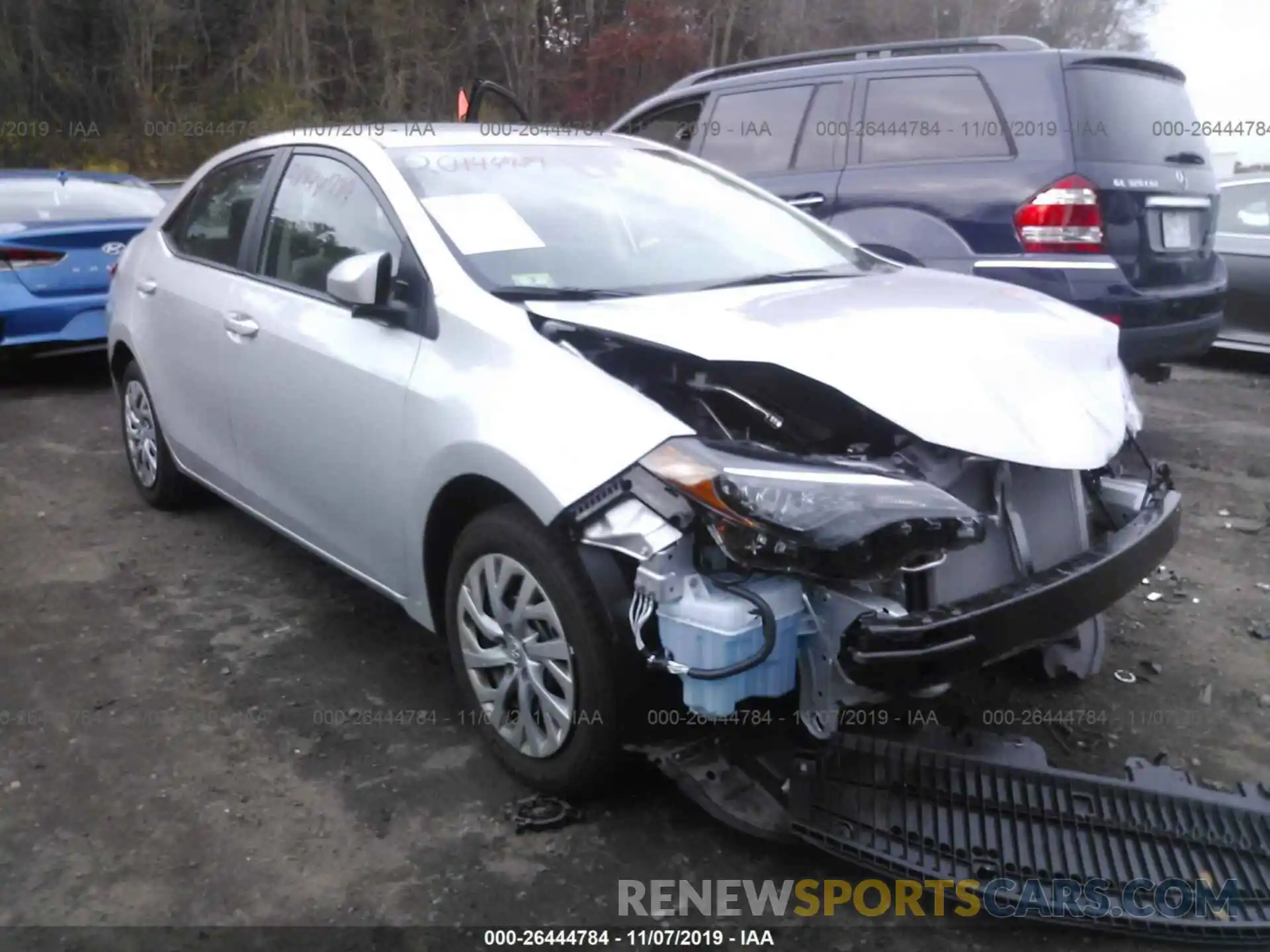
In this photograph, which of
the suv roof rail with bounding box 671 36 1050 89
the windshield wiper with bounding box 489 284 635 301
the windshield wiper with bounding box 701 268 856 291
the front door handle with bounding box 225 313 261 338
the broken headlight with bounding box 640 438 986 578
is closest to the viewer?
the broken headlight with bounding box 640 438 986 578

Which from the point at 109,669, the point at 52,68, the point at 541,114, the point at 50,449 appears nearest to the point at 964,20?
the point at 541,114

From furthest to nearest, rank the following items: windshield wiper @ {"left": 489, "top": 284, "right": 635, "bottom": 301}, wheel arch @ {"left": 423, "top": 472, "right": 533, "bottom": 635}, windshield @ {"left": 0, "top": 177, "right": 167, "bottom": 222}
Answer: windshield @ {"left": 0, "top": 177, "right": 167, "bottom": 222} < windshield wiper @ {"left": 489, "top": 284, "right": 635, "bottom": 301} < wheel arch @ {"left": 423, "top": 472, "right": 533, "bottom": 635}

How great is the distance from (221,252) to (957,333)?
9.30 feet

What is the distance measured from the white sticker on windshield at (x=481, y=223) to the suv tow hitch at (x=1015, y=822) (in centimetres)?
148

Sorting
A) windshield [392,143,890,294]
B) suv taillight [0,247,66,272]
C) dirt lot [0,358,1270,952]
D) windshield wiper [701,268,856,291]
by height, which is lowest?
dirt lot [0,358,1270,952]

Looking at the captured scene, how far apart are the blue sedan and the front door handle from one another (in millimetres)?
3951

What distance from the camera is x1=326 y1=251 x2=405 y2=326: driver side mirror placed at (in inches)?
120

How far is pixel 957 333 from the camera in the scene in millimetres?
2752

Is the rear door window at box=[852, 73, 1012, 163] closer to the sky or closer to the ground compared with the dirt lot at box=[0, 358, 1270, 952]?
closer to the sky

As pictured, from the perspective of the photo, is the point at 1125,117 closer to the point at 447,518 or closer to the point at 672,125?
the point at 672,125

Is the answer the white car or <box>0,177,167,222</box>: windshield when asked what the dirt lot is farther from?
<box>0,177,167,222</box>: windshield

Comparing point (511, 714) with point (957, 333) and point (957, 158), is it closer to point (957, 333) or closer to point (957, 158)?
point (957, 333)

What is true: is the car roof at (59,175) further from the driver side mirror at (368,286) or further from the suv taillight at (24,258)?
the driver side mirror at (368,286)

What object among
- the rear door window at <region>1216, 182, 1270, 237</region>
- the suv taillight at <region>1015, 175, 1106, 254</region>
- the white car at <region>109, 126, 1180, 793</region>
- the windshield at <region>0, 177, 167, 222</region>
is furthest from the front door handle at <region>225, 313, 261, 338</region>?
the rear door window at <region>1216, 182, 1270, 237</region>
